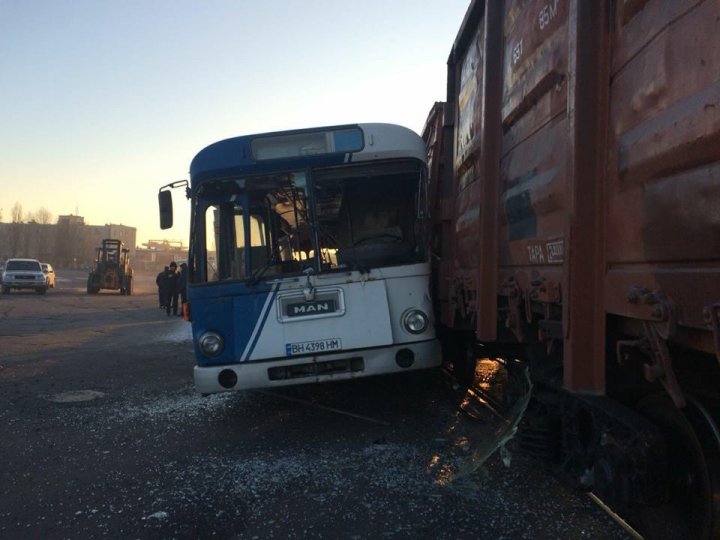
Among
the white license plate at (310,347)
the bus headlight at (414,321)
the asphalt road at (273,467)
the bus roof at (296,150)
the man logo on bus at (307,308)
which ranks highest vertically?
the bus roof at (296,150)

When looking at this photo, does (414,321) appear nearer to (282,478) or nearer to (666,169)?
(282,478)

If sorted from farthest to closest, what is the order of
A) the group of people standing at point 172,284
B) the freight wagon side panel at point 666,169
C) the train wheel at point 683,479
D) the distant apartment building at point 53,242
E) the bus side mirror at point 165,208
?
1. the distant apartment building at point 53,242
2. the group of people standing at point 172,284
3. the bus side mirror at point 165,208
4. the train wheel at point 683,479
5. the freight wagon side panel at point 666,169

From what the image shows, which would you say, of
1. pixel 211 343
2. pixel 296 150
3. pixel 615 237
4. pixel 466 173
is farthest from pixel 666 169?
pixel 211 343

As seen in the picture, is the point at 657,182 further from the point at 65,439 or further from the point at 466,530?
the point at 65,439

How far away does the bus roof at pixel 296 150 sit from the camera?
5.39 meters

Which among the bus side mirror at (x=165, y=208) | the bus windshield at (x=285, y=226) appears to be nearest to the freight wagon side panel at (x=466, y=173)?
the bus windshield at (x=285, y=226)

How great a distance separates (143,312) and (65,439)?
57.6ft

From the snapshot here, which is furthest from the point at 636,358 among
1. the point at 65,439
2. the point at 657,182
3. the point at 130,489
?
the point at 65,439

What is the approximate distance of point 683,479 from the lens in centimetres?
238

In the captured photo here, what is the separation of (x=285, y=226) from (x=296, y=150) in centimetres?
77

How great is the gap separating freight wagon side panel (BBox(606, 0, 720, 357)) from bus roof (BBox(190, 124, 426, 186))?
3305mm

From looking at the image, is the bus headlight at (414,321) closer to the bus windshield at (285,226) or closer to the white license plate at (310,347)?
the bus windshield at (285,226)

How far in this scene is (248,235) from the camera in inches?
215

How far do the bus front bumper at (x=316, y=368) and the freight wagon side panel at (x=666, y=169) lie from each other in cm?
318
